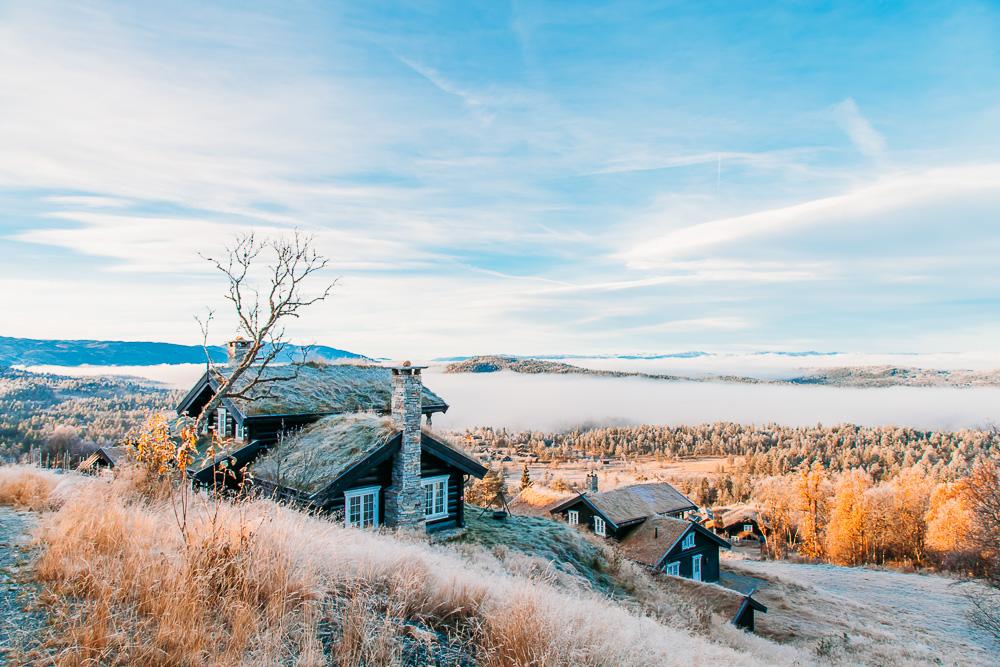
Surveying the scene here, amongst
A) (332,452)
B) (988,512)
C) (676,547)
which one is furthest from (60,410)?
(988,512)

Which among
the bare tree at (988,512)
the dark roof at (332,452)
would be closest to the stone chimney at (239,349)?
the dark roof at (332,452)

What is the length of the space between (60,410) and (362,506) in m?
163

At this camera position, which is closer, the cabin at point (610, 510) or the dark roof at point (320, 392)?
the dark roof at point (320, 392)

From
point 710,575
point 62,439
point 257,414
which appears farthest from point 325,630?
point 62,439

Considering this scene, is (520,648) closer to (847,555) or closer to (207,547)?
(207,547)

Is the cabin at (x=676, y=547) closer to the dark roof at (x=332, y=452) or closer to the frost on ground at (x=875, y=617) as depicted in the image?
the frost on ground at (x=875, y=617)

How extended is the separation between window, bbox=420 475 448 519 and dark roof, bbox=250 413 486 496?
0.92m

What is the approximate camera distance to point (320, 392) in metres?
24.2

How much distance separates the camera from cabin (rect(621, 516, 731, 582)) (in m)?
33.6

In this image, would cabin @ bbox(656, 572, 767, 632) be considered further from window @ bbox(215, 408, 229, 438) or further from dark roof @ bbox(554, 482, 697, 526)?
window @ bbox(215, 408, 229, 438)

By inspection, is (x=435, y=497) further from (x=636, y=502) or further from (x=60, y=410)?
(x=60, y=410)

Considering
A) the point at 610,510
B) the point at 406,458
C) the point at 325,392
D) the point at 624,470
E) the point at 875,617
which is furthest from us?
the point at 624,470

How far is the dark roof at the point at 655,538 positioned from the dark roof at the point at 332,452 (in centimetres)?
1749

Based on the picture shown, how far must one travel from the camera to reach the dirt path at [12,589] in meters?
4.59
